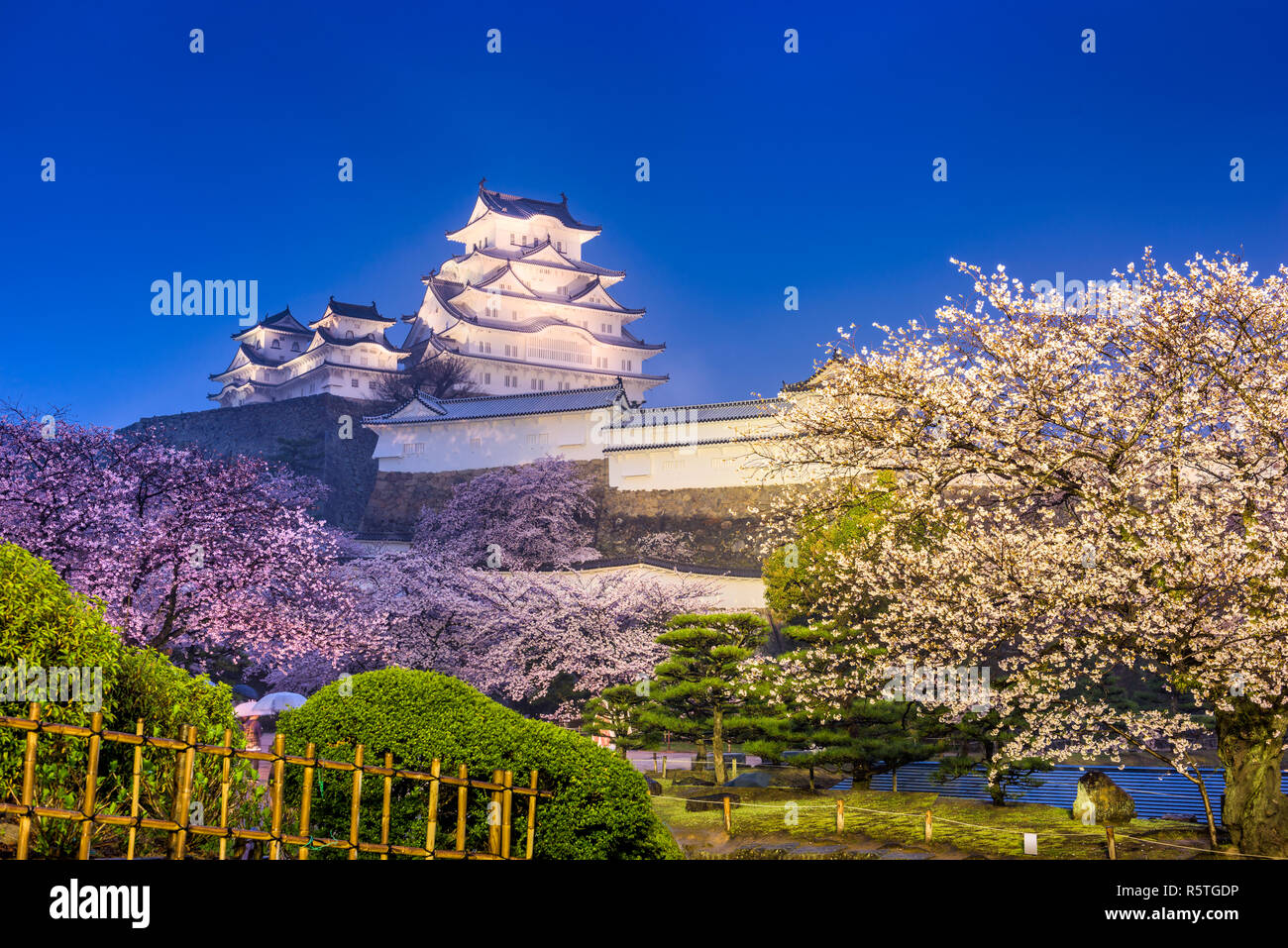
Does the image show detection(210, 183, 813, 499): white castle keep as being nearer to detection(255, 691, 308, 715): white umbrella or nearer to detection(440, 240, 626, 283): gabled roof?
detection(440, 240, 626, 283): gabled roof

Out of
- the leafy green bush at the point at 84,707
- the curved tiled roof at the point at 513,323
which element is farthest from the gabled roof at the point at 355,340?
the leafy green bush at the point at 84,707

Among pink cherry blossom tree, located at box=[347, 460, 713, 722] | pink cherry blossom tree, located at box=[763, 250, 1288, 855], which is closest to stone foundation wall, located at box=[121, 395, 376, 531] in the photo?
pink cherry blossom tree, located at box=[347, 460, 713, 722]

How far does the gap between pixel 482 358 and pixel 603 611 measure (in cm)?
3748

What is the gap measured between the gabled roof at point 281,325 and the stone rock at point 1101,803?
65.0 m

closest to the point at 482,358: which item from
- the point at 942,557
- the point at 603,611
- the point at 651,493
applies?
the point at 651,493

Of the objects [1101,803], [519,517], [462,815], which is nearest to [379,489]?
[519,517]

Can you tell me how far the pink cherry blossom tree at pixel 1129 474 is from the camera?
11000 millimetres

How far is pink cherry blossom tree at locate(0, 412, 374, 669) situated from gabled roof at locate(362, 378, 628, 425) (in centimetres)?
2397

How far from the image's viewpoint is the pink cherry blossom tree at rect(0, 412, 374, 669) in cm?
1747

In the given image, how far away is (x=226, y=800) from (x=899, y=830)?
37.7ft

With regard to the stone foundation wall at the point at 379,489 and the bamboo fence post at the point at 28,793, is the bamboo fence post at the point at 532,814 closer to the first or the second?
the bamboo fence post at the point at 28,793

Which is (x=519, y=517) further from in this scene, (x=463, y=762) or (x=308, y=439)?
(x=463, y=762)
